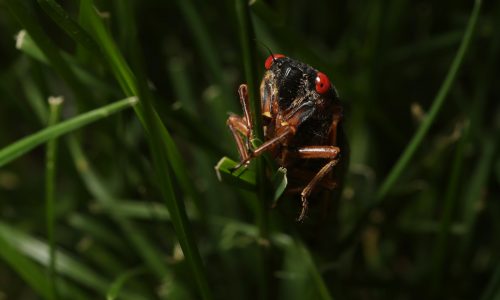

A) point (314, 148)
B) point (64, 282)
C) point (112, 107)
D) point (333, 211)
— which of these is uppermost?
point (112, 107)

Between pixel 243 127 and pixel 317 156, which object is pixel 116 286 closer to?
pixel 243 127

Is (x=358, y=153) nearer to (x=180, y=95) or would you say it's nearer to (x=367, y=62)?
(x=367, y=62)

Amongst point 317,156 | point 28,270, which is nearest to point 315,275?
point 317,156

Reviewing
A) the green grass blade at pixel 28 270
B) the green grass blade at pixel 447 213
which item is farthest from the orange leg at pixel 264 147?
the green grass blade at pixel 28 270

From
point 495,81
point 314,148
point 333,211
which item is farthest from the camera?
point 495,81

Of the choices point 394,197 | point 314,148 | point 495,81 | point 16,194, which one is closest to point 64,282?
point 16,194
